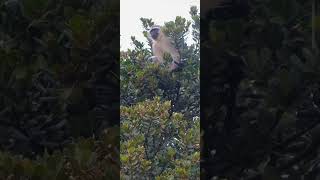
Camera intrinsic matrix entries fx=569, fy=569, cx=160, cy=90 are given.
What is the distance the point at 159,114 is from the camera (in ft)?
9.83

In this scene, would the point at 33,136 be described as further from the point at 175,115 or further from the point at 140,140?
the point at 175,115

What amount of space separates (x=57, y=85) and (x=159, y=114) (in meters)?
0.59

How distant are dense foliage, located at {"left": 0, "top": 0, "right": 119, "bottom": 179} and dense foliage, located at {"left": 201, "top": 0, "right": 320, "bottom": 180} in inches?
20.6

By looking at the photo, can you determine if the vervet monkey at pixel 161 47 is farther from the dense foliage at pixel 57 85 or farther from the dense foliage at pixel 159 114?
the dense foliage at pixel 57 85

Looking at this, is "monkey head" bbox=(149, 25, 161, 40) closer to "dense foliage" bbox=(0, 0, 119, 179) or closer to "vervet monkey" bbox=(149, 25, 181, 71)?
"vervet monkey" bbox=(149, 25, 181, 71)

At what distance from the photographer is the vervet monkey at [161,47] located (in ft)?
9.84

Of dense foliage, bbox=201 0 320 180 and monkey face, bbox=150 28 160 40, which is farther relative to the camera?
monkey face, bbox=150 28 160 40

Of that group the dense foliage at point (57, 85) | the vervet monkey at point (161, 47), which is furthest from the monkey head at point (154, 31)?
the dense foliage at point (57, 85)

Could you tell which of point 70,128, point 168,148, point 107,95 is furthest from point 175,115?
point 70,128

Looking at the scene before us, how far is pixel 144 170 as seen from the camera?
Result: 303 centimetres

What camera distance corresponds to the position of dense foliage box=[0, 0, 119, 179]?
10.0 ft

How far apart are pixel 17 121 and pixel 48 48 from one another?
45cm

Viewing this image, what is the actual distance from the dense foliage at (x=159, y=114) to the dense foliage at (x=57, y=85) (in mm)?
87

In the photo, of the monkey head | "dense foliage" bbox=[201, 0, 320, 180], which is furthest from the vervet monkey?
"dense foliage" bbox=[201, 0, 320, 180]
